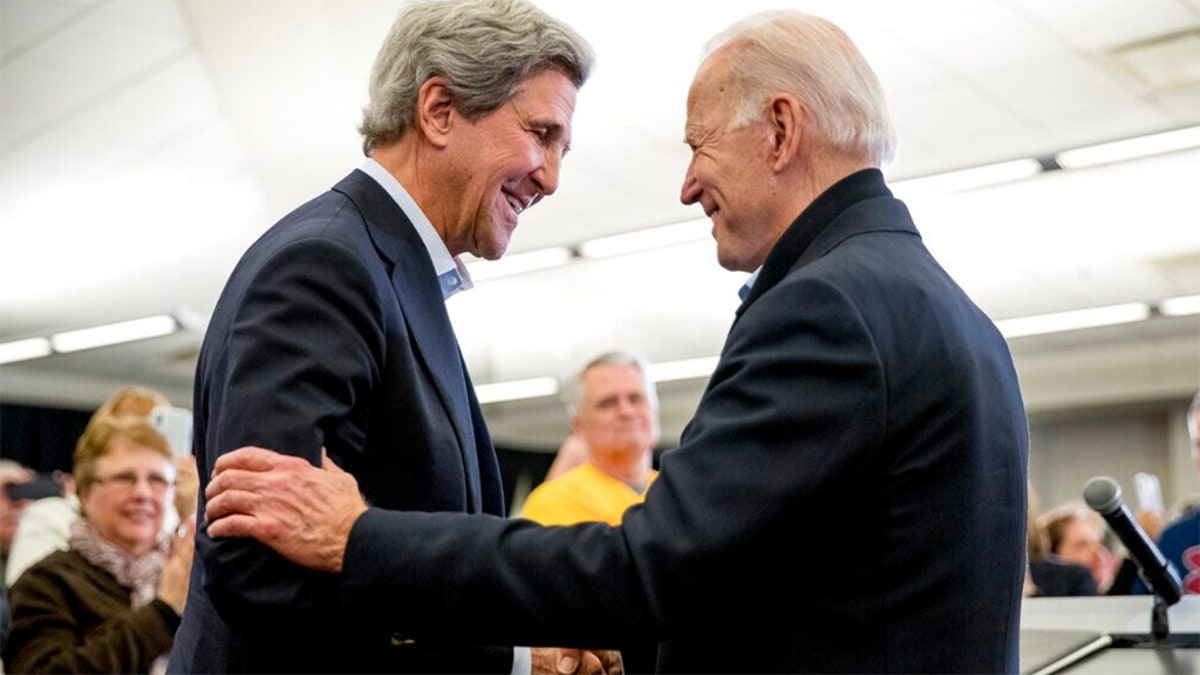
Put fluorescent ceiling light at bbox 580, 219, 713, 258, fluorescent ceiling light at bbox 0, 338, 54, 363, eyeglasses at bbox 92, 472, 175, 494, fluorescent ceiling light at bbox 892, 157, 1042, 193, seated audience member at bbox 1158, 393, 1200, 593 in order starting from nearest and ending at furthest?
eyeglasses at bbox 92, 472, 175, 494, seated audience member at bbox 1158, 393, 1200, 593, fluorescent ceiling light at bbox 892, 157, 1042, 193, fluorescent ceiling light at bbox 580, 219, 713, 258, fluorescent ceiling light at bbox 0, 338, 54, 363

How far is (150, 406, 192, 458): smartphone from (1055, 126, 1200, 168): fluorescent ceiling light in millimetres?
5060

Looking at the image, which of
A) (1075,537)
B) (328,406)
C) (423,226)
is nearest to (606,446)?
(423,226)

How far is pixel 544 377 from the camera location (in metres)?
14.6

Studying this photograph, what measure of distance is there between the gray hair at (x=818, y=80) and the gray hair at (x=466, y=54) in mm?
258

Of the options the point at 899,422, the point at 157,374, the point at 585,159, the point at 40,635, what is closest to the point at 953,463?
the point at 899,422

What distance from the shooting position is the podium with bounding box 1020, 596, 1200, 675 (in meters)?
2.09

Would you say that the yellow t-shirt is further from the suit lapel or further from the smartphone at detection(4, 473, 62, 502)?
the suit lapel

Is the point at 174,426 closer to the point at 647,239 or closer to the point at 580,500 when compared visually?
the point at 580,500

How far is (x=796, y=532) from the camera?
51.3 inches

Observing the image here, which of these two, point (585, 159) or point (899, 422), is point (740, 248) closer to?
point (899, 422)

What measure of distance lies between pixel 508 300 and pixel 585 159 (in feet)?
11.7

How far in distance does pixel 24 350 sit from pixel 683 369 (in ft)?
19.1

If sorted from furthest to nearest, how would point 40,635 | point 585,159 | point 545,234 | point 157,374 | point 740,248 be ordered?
point 157,374
point 545,234
point 585,159
point 40,635
point 740,248

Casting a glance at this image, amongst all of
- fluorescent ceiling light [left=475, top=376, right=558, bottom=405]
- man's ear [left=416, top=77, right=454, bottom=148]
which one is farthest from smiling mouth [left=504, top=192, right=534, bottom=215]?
fluorescent ceiling light [left=475, top=376, right=558, bottom=405]
